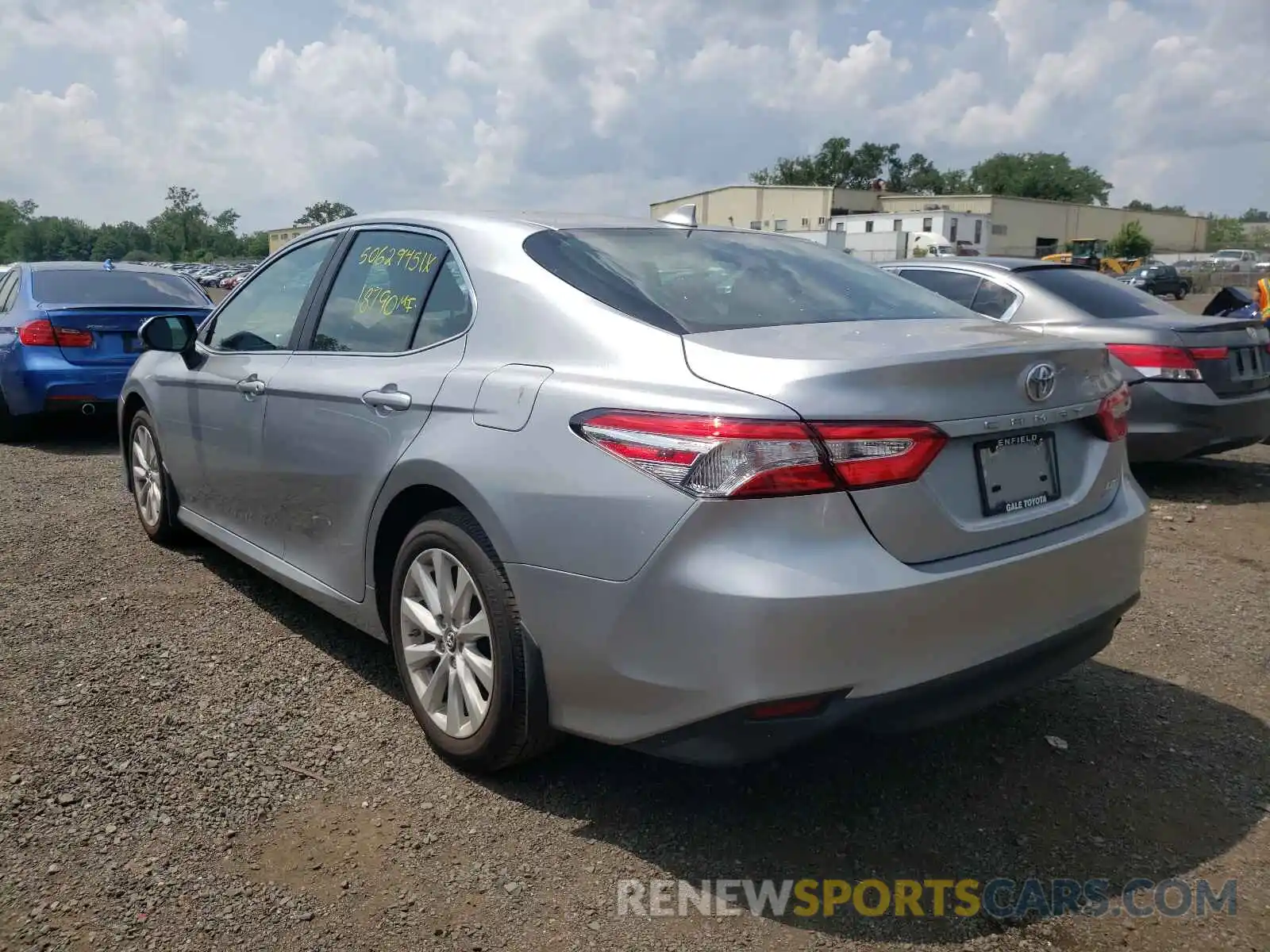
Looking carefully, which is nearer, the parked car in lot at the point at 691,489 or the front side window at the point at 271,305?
the parked car in lot at the point at 691,489

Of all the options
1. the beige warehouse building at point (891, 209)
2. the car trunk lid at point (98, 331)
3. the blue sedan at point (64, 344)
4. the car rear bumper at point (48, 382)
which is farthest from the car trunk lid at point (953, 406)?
the beige warehouse building at point (891, 209)

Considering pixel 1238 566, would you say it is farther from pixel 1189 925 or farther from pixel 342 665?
pixel 342 665

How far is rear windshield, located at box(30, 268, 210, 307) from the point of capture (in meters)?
8.41

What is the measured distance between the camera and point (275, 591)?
4.69 metres

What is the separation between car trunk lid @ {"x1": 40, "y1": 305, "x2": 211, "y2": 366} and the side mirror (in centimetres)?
380

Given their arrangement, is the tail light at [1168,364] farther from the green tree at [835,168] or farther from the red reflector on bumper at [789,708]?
the green tree at [835,168]

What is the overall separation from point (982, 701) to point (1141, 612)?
2.34 metres

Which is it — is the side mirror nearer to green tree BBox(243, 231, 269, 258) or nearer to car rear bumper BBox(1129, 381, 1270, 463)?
car rear bumper BBox(1129, 381, 1270, 463)

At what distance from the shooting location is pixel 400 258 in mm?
3500

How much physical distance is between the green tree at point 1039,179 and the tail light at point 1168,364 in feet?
401

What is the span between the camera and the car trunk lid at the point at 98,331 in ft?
26.6

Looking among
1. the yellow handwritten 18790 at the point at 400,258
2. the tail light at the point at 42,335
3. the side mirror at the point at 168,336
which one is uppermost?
the yellow handwritten 18790 at the point at 400,258

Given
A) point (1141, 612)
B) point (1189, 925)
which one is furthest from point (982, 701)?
point (1141, 612)

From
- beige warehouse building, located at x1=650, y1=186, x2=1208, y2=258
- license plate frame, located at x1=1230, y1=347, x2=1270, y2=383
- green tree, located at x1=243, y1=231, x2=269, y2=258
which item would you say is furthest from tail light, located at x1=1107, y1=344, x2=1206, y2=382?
green tree, located at x1=243, y1=231, x2=269, y2=258
